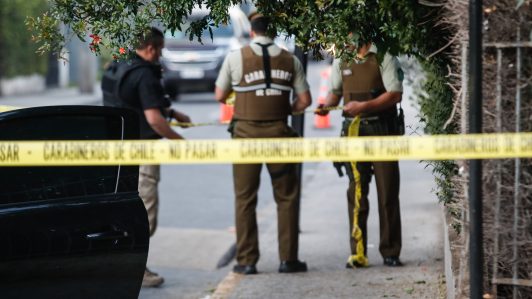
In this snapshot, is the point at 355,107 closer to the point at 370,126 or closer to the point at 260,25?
the point at 370,126

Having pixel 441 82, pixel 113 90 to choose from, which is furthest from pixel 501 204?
pixel 113 90

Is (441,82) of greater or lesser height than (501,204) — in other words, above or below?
above

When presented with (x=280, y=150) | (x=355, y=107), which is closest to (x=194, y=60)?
(x=355, y=107)

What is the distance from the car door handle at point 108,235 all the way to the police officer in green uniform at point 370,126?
2.82m

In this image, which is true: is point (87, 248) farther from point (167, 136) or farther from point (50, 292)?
point (167, 136)

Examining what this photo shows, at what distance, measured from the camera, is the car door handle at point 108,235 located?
220 inches

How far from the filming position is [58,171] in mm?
5645

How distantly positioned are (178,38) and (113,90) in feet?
57.1

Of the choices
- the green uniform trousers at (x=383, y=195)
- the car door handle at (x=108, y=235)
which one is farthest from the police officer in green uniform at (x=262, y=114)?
the car door handle at (x=108, y=235)

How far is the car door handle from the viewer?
5.60 meters

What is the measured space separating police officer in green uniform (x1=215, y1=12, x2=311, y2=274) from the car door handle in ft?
8.68

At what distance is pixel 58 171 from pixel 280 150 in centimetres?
164

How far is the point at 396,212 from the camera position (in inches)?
333

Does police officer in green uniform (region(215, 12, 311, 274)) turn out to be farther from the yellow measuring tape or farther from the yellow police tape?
the yellow police tape
